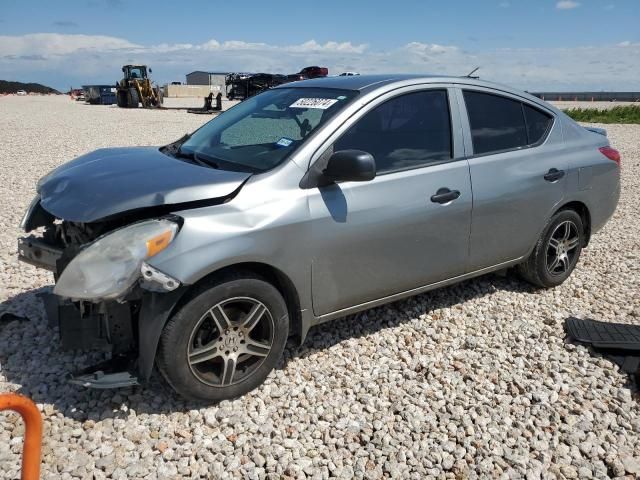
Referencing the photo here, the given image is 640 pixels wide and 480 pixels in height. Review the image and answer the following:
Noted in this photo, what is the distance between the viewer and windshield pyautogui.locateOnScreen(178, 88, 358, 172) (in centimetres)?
346

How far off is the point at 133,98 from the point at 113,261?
3536 centimetres

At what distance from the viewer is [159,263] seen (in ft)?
9.05

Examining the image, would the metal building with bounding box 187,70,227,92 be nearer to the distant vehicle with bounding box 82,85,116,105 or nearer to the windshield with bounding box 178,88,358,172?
the distant vehicle with bounding box 82,85,116,105

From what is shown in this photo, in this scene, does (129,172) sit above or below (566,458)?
above

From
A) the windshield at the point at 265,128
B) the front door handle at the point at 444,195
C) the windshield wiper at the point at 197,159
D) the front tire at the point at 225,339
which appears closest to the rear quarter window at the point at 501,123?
the front door handle at the point at 444,195

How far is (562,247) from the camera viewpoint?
4949 mm

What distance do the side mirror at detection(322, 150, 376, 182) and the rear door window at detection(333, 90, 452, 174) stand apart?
0.21m

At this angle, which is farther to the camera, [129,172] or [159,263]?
[129,172]

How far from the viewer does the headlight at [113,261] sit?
2699 mm

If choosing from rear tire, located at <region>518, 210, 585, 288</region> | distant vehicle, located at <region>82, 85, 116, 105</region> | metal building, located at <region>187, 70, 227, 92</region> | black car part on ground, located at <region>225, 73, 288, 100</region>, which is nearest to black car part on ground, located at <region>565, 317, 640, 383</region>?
rear tire, located at <region>518, 210, 585, 288</region>

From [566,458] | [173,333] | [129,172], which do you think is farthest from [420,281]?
[129,172]

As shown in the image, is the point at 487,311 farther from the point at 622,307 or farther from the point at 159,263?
the point at 159,263

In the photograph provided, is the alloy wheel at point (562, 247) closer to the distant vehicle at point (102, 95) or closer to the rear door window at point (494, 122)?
the rear door window at point (494, 122)

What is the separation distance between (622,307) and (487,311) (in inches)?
48.2
